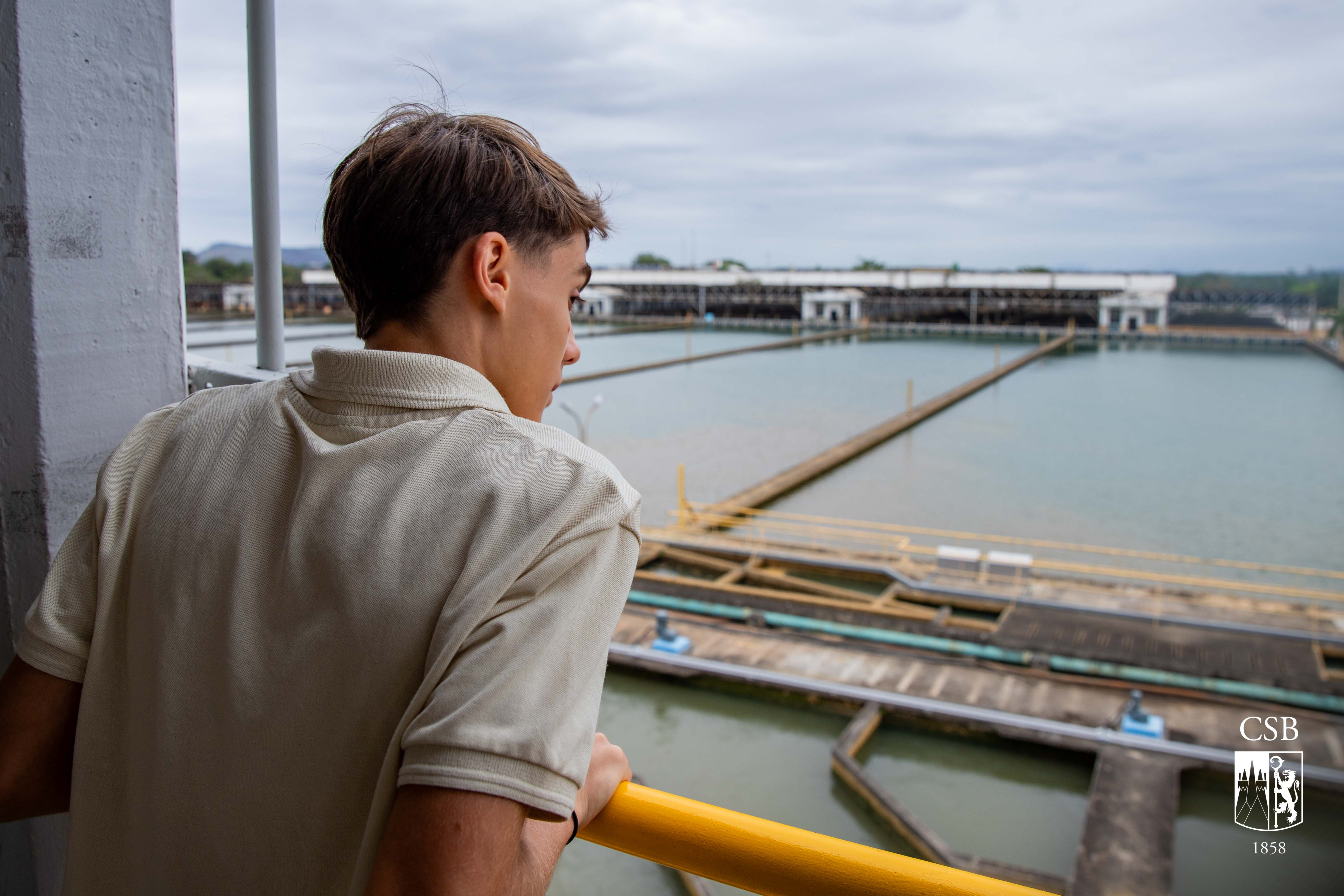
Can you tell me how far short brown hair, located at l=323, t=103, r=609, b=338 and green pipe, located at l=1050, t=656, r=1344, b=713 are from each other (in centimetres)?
771

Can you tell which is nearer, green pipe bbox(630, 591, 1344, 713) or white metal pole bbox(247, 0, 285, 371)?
white metal pole bbox(247, 0, 285, 371)

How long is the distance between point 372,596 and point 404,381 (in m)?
0.11

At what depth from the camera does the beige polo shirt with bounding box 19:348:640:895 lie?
38cm

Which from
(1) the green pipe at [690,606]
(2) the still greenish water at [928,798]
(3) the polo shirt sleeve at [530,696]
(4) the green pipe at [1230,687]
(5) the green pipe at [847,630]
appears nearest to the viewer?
(3) the polo shirt sleeve at [530,696]

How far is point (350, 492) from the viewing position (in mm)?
424

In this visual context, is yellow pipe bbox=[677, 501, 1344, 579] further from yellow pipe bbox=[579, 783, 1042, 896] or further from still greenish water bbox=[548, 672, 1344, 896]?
yellow pipe bbox=[579, 783, 1042, 896]

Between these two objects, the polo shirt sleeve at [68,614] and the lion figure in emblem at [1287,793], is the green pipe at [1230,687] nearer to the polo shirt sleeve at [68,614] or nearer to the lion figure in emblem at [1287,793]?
the lion figure in emblem at [1287,793]

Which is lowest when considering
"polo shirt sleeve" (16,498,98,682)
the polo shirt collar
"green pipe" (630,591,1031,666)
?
"green pipe" (630,591,1031,666)

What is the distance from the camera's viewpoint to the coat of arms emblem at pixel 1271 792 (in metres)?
5.78

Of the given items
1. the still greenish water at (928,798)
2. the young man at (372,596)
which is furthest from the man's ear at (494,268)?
the still greenish water at (928,798)

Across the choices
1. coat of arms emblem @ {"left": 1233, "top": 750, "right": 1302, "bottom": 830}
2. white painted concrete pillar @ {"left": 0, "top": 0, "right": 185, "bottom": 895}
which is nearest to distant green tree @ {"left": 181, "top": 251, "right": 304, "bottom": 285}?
white painted concrete pillar @ {"left": 0, "top": 0, "right": 185, "bottom": 895}

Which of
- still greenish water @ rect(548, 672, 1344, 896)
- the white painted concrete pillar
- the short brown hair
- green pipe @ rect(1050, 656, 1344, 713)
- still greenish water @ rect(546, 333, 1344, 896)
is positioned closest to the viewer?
the short brown hair

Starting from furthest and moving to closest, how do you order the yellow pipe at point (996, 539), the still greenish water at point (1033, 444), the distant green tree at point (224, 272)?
the still greenish water at point (1033, 444) < the yellow pipe at point (996, 539) < the distant green tree at point (224, 272)

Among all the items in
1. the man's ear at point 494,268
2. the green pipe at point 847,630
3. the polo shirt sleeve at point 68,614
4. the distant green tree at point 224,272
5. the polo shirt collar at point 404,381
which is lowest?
the green pipe at point 847,630
